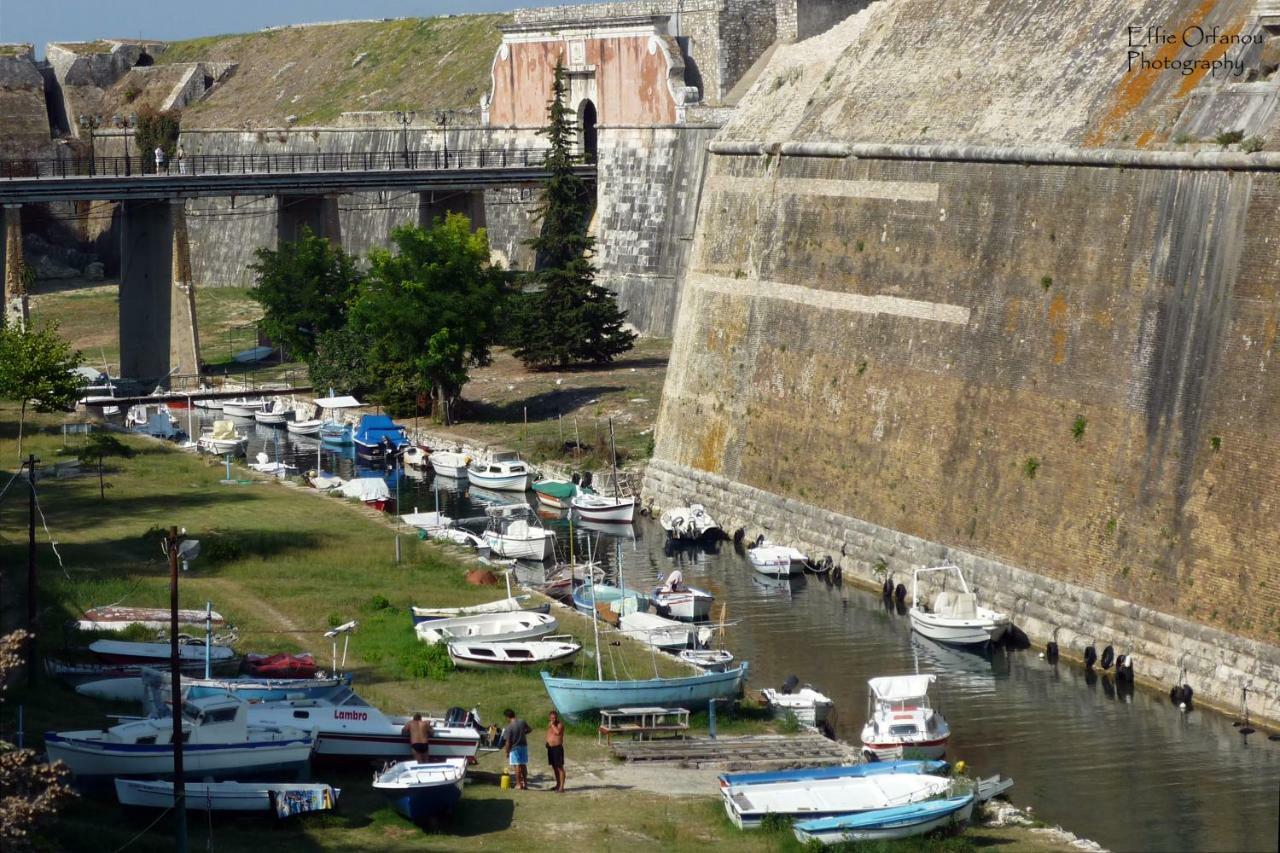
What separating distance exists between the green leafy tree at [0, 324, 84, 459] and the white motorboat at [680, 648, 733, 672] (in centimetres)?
2471

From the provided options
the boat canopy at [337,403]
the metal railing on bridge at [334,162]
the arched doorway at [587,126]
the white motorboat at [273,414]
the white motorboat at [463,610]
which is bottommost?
the white motorboat at [463,610]

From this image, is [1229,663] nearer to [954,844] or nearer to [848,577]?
[954,844]

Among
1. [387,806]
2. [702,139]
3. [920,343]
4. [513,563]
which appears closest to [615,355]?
[702,139]

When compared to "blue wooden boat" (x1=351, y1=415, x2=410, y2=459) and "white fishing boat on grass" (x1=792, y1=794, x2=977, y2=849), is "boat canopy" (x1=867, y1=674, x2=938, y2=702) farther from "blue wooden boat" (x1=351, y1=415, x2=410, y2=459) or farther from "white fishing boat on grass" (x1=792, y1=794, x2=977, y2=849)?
"blue wooden boat" (x1=351, y1=415, x2=410, y2=459)

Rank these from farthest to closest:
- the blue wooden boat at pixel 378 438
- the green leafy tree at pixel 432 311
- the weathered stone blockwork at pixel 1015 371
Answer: the green leafy tree at pixel 432 311
the blue wooden boat at pixel 378 438
the weathered stone blockwork at pixel 1015 371

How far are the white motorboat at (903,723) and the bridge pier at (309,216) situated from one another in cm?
4897

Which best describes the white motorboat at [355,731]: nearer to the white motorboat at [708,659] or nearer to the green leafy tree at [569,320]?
the white motorboat at [708,659]

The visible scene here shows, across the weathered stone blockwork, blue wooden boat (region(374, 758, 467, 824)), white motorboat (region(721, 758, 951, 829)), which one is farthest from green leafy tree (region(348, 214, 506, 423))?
white motorboat (region(721, 758, 951, 829))

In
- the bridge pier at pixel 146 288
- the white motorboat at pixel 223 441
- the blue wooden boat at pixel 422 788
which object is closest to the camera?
the blue wooden boat at pixel 422 788

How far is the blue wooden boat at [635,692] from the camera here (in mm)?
29672

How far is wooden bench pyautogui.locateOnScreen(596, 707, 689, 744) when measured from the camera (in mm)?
29469

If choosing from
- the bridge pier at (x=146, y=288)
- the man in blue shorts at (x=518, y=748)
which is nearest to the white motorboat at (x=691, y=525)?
the man in blue shorts at (x=518, y=748)

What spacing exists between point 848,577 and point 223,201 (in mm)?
67154

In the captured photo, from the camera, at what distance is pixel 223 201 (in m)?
101
